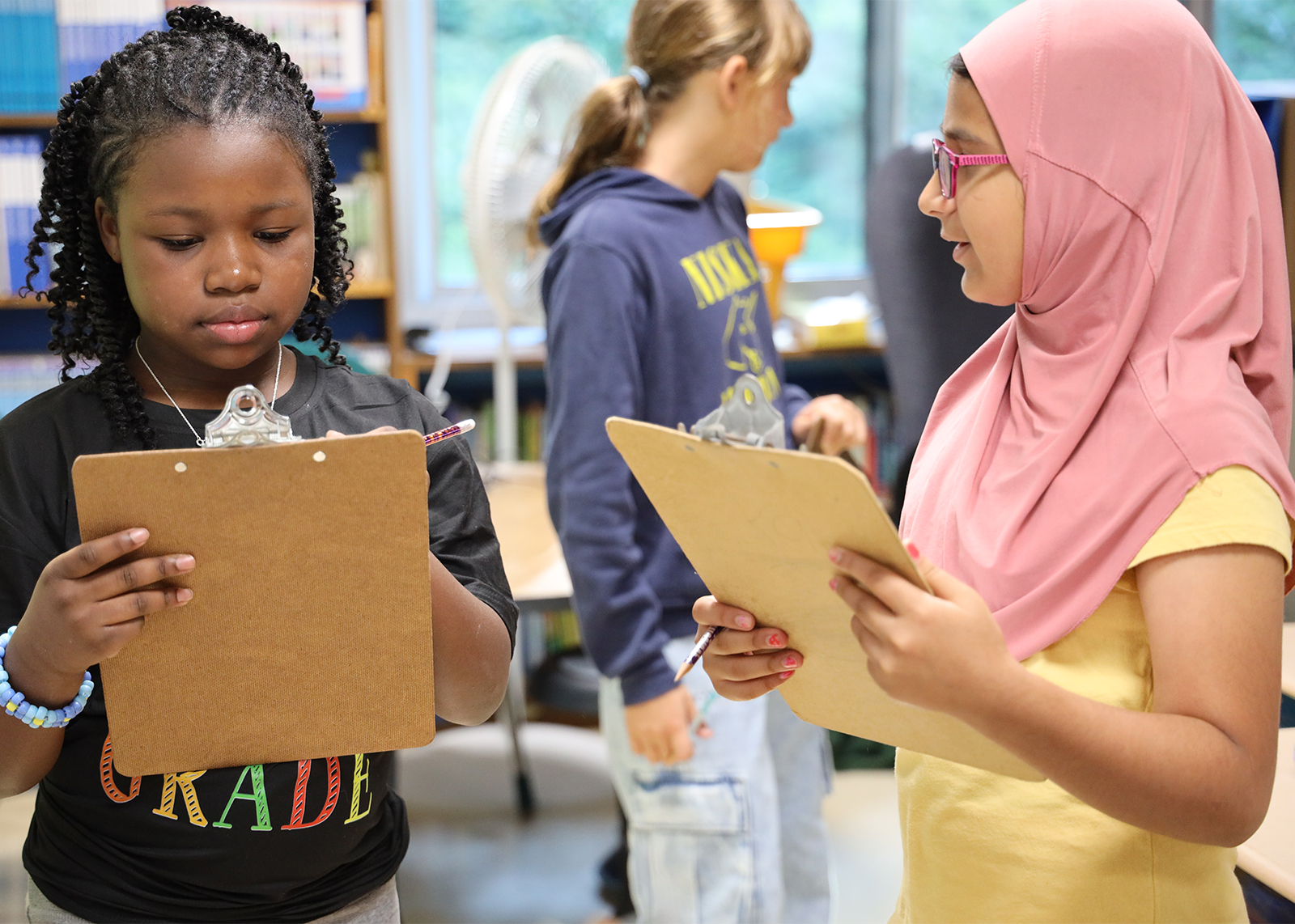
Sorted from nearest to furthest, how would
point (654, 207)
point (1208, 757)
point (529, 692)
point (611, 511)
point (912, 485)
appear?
point (1208, 757) → point (912, 485) → point (611, 511) → point (654, 207) → point (529, 692)

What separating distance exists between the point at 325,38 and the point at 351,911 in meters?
2.79

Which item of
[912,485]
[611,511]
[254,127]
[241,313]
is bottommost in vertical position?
[611,511]

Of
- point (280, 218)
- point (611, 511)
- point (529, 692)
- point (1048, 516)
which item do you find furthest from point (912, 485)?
point (529, 692)

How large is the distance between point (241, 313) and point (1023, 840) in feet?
2.44

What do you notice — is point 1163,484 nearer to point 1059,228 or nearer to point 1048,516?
point 1048,516

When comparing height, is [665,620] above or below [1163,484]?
below

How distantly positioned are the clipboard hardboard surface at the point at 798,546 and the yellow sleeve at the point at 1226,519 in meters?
0.19

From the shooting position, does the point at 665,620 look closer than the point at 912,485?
No

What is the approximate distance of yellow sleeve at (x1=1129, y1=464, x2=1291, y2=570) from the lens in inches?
31.6

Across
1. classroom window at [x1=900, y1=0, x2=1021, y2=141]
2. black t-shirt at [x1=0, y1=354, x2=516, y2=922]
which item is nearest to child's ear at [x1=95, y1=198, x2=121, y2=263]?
black t-shirt at [x1=0, y1=354, x2=516, y2=922]

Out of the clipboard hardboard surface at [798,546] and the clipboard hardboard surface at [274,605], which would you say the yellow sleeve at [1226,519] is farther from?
the clipboard hardboard surface at [274,605]

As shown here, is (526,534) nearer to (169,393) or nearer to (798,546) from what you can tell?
(169,393)

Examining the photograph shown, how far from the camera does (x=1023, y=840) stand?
0.94 meters

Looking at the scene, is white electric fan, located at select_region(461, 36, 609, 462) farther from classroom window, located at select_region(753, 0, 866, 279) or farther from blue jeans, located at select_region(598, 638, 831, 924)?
classroom window, located at select_region(753, 0, 866, 279)
